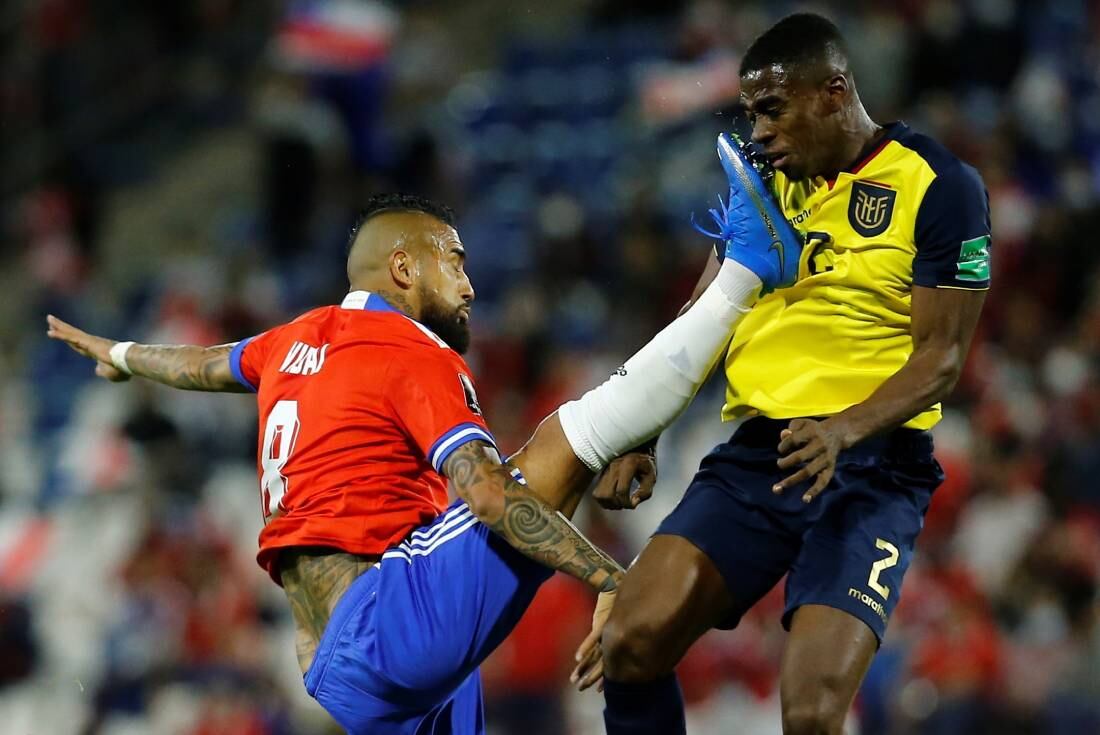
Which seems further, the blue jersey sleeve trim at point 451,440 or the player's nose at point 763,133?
the player's nose at point 763,133

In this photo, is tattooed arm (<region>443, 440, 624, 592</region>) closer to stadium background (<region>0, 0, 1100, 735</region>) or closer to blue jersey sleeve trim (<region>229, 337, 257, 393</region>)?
blue jersey sleeve trim (<region>229, 337, 257, 393</region>)

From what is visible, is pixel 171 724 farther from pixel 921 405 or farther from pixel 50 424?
pixel 921 405

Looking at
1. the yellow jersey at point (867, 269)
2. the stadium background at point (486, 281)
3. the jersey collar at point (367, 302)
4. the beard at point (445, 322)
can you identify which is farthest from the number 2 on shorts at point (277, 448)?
the stadium background at point (486, 281)

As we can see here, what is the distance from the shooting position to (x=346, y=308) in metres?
4.34

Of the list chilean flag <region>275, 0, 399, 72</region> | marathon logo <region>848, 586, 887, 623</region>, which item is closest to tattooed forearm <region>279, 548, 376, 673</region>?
marathon logo <region>848, 586, 887, 623</region>

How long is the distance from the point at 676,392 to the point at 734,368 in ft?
0.55

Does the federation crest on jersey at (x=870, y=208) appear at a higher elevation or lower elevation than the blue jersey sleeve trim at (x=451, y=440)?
higher

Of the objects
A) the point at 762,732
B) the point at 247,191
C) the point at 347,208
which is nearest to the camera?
the point at 762,732

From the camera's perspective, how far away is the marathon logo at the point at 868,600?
3836 millimetres

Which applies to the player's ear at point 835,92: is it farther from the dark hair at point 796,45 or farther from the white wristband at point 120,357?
the white wristband at point 120,357

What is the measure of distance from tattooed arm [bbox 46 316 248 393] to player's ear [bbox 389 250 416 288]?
599 mm

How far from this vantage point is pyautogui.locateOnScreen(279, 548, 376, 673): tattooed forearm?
13.7 ft

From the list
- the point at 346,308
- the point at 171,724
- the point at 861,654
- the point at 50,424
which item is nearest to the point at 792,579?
the point at 861,654

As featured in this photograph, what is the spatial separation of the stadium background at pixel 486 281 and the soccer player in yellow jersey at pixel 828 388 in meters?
3.02
